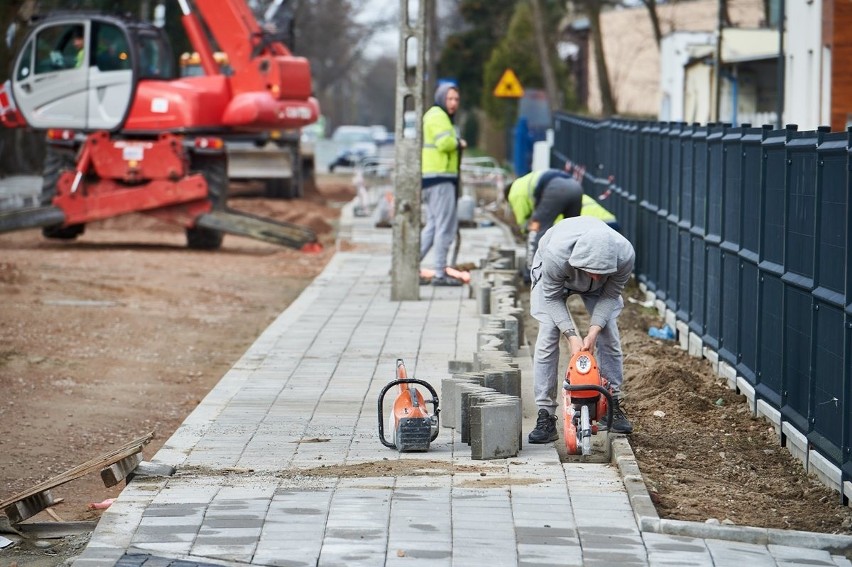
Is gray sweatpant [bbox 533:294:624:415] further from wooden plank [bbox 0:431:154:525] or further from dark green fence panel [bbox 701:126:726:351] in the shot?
dark green fence panel [bbox 701:126:726:351]

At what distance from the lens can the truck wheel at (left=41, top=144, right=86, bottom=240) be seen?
2336 cm

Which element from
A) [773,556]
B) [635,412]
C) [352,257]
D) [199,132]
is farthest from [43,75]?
[773,556]

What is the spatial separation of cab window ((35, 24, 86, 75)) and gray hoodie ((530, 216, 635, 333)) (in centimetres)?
1579

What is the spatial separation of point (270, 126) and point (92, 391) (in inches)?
481

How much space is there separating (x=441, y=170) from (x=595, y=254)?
27.0 ft

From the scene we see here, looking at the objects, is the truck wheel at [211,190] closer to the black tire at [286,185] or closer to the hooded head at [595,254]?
the black tire at [286,185]

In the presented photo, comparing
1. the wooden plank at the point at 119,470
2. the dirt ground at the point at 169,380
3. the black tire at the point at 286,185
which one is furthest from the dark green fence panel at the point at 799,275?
the black tire at the point at 286,185

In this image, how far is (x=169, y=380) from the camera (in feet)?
40.8

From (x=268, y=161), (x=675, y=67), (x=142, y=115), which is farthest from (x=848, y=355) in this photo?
(x=675, y=67)

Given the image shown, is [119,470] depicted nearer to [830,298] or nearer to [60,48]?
[830,298]

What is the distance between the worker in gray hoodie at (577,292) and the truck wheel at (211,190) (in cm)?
1442

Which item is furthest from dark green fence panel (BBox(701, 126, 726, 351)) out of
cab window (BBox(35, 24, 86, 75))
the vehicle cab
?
cab window (BBox(35, 24, 86, 75))

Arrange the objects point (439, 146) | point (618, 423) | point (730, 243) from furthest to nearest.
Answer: point (439, 146) → point (730, 243) → point (618, 423)

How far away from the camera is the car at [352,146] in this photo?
54.1m
